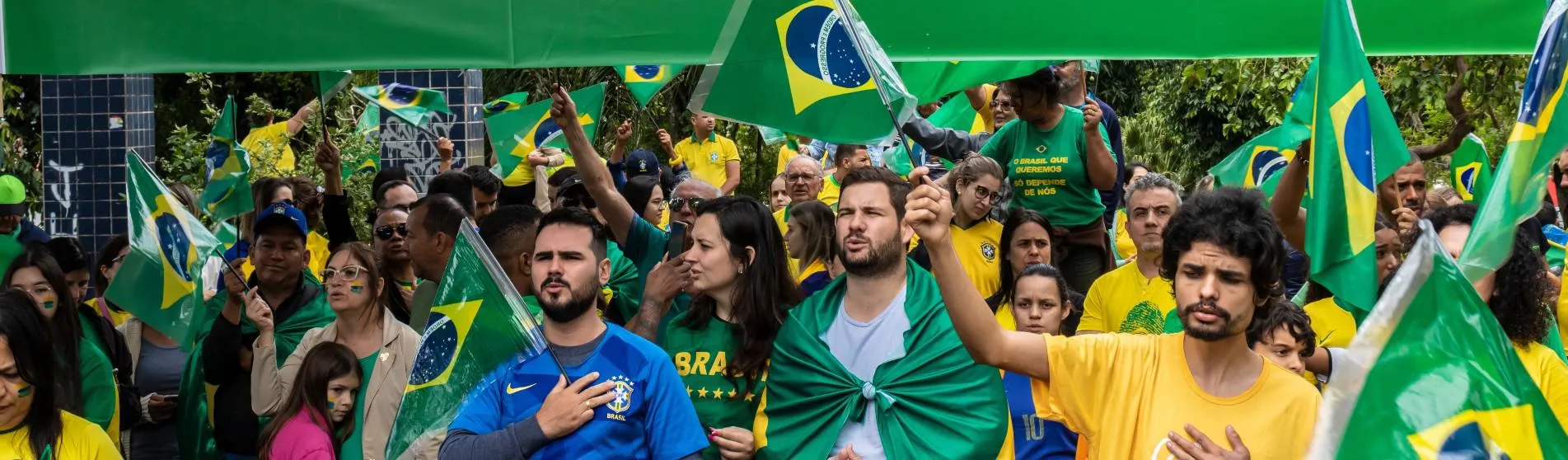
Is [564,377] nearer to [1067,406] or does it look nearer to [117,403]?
[1067,406]

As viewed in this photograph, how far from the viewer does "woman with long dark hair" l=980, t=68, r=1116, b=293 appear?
294 inches

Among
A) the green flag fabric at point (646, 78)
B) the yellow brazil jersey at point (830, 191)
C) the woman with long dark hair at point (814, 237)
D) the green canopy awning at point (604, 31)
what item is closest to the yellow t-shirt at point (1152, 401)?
the green canopy awning at point (604, 31)

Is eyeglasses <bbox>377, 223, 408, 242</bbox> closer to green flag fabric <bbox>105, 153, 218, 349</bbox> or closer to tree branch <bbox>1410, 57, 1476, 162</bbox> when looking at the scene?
green flag fabric <bbox>105, 153, 218, 349</bbox>

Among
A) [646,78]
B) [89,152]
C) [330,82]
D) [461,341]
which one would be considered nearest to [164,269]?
[330,82]

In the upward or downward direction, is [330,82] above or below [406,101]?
below

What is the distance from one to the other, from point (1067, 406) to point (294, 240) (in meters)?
4.05

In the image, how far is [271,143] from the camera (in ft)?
42.1

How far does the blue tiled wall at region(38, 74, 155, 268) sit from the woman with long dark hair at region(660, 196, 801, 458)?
9549mm

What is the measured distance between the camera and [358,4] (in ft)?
19.3

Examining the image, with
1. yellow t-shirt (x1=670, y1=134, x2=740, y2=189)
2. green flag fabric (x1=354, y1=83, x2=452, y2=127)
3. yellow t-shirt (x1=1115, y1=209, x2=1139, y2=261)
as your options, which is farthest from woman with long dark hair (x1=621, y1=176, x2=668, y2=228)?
yellow t-shirt (x1=670, y1=134, x2=740, y2=189)

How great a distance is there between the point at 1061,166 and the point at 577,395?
136 inches

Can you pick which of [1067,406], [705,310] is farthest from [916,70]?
[1067,406]

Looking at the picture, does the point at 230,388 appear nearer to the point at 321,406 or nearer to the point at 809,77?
the point at 321,406

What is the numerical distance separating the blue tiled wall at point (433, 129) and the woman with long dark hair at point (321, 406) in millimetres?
7299
